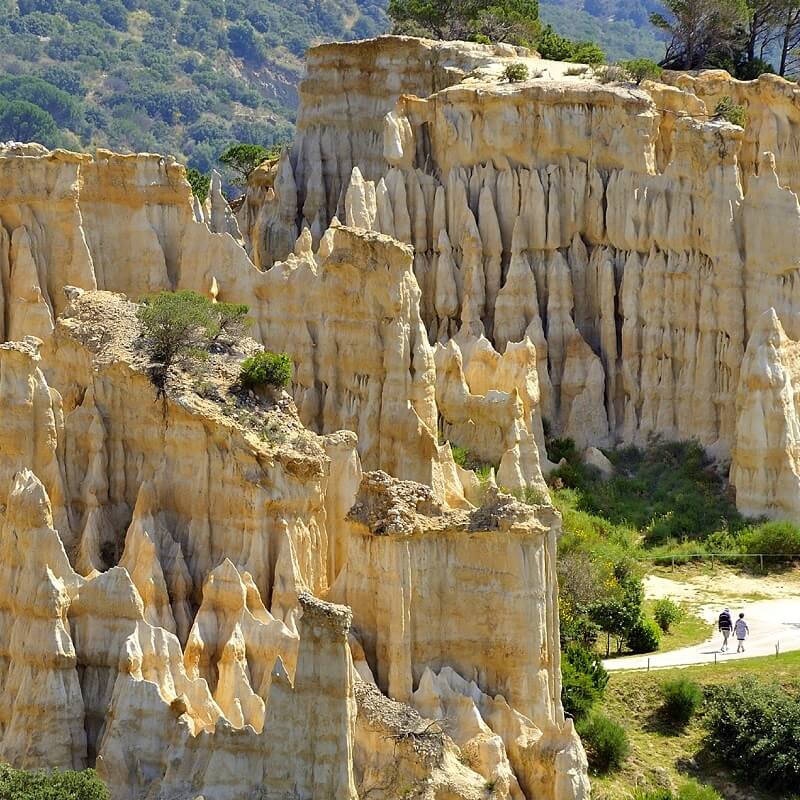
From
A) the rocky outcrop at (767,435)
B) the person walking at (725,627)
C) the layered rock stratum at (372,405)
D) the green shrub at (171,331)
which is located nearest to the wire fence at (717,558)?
the rocky outcrop at (767,435)

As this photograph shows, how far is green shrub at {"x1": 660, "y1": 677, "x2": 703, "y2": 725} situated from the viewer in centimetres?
4191

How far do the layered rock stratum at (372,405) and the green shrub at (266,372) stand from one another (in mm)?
244

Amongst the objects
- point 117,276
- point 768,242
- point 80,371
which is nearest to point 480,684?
point 80,371

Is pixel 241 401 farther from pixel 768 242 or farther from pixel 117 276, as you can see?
pixel 768 242

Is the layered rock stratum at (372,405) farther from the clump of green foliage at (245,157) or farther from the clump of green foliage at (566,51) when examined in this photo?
the clump of green foliage at (245,157)

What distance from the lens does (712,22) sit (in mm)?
76438

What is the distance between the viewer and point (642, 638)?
45312 millimetres

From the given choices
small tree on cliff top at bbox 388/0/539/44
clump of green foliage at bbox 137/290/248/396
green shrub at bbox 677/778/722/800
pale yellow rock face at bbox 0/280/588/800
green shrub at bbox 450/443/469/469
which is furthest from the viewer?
small tree on cliff top at bbox 388/0/539/44

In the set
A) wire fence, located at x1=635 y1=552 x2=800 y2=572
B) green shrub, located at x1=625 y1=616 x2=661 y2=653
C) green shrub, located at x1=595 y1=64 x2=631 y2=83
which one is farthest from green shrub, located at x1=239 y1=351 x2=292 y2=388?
green shrub, located at x1=595 y1=64 x2=631 y2=83

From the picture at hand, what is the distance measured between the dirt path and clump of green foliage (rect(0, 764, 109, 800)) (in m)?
15.6

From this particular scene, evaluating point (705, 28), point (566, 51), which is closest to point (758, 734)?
point (566, 51)

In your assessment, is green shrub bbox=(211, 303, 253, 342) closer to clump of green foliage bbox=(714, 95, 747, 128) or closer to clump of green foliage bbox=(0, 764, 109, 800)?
clump of green foliage bbox=(0, 764, 109, 800)

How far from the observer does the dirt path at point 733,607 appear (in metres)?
44.6

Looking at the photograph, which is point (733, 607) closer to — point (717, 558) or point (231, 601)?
point (717, 558)
